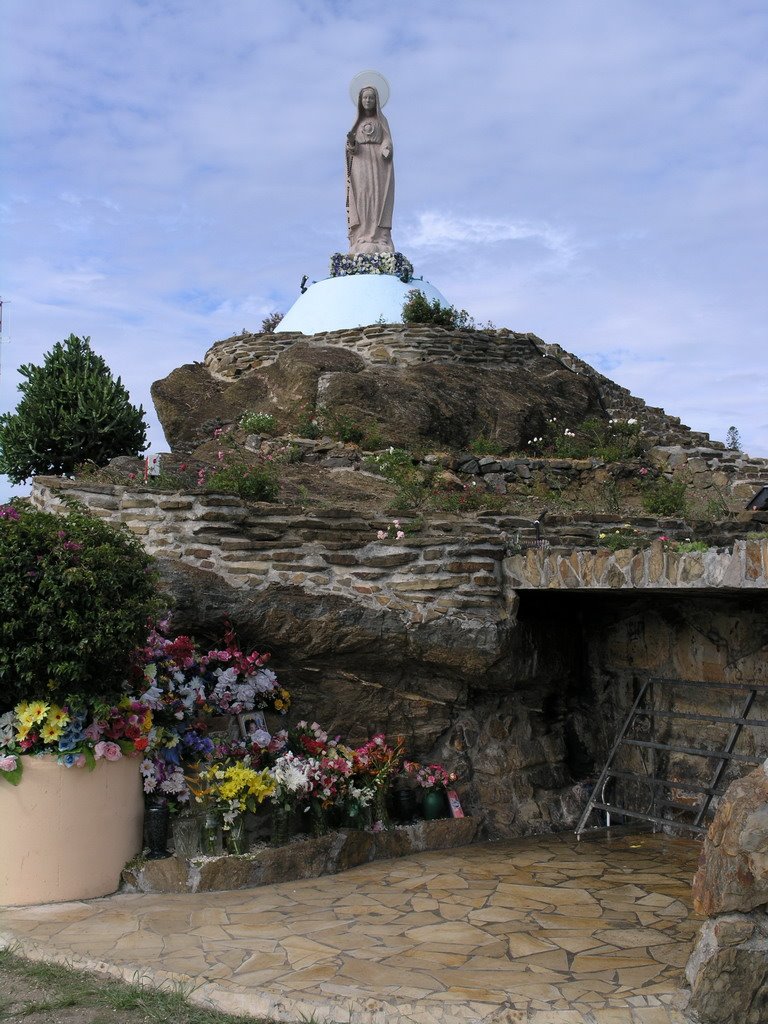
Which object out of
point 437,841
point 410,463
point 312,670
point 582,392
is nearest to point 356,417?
point 410,463

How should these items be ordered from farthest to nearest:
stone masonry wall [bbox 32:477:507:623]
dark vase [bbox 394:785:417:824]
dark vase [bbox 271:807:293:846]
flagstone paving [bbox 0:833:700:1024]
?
1. dark vase [bbox 394:785:417:824]
2. stone masonry wall [bbox 32:477:507:623]
3. dark vase [bbox 271:807:293:846]
4. flagstone paving [bbox 0:833:700:1024]

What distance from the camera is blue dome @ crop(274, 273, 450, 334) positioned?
15414 mm

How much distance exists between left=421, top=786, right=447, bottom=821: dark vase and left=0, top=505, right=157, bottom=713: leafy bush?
2.81 m

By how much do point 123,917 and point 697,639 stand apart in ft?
16.1

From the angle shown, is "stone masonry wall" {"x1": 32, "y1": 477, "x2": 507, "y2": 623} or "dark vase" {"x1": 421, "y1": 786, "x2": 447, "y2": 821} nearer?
"stone masonry wall" {"x1": 32, "y1": 477, "x2": 507, "y2": 623}

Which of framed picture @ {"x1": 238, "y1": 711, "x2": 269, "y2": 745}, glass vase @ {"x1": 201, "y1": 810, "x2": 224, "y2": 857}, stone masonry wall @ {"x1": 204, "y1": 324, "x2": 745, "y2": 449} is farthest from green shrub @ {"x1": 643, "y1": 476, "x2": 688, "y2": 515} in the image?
glass vase @ {"x1": 201, "y1": 810, "x2": 224, "y2": 857}

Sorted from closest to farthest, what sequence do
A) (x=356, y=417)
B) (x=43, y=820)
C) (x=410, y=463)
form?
1. (x=43, y=820)
2. (x=410, y=463)
3. (x=356, y=417)

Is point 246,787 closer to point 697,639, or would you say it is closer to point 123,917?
point 123,917

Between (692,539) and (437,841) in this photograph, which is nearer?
(437,841)

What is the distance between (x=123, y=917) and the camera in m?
5.38

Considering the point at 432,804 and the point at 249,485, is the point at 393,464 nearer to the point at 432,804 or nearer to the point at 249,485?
the point at 249,485

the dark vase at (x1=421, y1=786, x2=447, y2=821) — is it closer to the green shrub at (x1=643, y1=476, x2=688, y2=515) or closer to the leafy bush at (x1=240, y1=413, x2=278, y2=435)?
the green shrub at (x1=643, y1=476, x2=688, y2=515)

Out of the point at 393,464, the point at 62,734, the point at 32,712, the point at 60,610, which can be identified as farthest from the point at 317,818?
the point at 393,464

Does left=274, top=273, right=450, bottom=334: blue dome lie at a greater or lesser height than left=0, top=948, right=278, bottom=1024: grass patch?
greater
